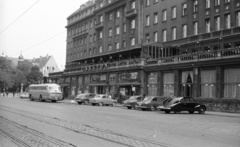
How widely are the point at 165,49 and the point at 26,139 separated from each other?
38.7 metres

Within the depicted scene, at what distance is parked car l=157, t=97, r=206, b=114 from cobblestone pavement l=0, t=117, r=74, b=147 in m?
16.8

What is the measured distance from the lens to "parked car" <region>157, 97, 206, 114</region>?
27.8m

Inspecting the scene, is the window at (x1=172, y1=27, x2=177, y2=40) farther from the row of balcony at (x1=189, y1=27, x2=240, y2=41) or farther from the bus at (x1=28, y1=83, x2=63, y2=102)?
the bus at (x1=28, y1=83, x2=63, y2=102)

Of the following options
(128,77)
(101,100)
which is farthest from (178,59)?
(101,100)

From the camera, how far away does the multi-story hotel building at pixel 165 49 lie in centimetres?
3581

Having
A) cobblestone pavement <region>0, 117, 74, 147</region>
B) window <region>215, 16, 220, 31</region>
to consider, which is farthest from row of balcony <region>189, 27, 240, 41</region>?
cobblestone pavement <region>0, 117, 74, 147</region>

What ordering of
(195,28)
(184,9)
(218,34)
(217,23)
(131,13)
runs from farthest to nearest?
(131,13), (184,9), (195,28), (217,23), (218,34)

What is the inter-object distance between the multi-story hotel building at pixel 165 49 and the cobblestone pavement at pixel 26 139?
1000 inches

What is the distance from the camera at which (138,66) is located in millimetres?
46312

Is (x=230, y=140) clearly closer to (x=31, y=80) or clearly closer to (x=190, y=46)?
(x=190, y=46)

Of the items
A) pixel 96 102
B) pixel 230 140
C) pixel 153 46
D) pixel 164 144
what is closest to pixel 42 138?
pixel 164 144

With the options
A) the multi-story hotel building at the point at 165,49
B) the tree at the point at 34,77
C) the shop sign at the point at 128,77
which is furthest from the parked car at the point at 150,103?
the tree at the point at 34,77

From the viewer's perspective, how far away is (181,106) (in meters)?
28.1

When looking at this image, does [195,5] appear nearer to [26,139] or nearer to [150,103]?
[150,103]
